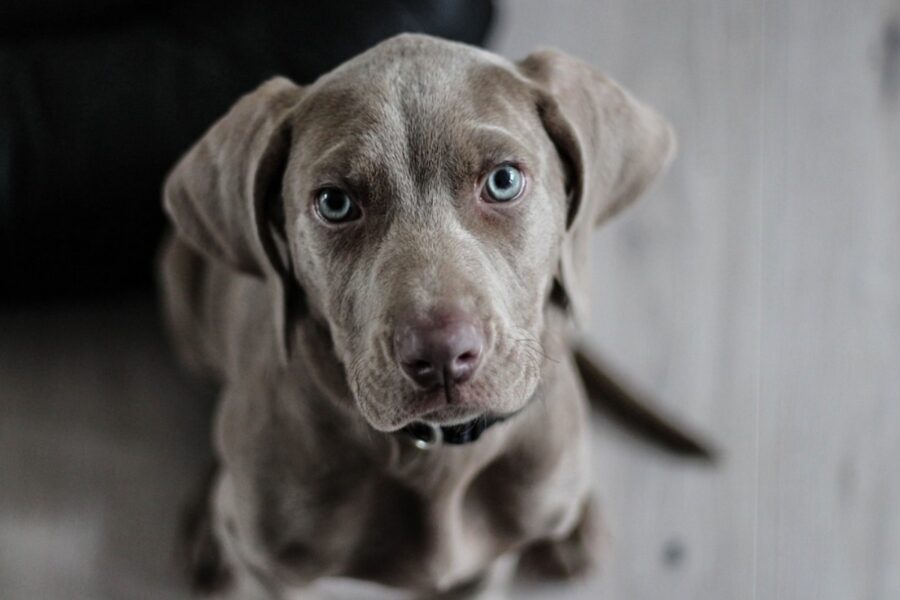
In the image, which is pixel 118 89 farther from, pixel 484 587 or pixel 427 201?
pixel 484 587

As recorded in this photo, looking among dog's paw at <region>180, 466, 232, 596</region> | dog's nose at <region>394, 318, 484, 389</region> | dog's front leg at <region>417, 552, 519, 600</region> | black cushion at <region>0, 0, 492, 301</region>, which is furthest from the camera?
dog's paw at <region>180, 466, 232, 596</region>

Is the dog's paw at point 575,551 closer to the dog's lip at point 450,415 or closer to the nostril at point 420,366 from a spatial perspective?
the dog's lip at point 450,415

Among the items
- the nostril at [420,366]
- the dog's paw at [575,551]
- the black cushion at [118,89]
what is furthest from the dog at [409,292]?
the black cushion at [118,89]

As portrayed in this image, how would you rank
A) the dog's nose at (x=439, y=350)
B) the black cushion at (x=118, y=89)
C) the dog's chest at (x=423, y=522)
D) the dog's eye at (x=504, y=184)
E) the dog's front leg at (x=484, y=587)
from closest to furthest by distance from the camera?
the dog's nose at (x=439, y=350) → the dog's eye at (x=504, y=184) → the dog's chest at (x=423, y=522) → the dog's front leg at (x=484, y=587) → the black cushion at (x=118, y=89)

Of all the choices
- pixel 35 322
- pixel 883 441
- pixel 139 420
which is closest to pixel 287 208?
pixel 139 420

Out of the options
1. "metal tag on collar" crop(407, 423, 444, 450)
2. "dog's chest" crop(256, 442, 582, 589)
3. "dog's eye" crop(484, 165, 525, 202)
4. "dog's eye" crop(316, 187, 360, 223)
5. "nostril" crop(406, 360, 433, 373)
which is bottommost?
"dog's chest" crop(256, 442, 582, 589)

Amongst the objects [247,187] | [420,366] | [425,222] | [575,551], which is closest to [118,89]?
[247,187]

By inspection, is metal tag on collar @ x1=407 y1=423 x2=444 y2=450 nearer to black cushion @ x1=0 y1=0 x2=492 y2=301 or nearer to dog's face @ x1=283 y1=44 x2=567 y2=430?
dog's face @ x1=283 y1=44 x2=567 y2=430

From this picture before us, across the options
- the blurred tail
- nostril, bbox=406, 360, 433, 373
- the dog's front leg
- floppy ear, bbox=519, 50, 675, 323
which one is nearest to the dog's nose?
nostril, bbox=406, 360, 433, 373
